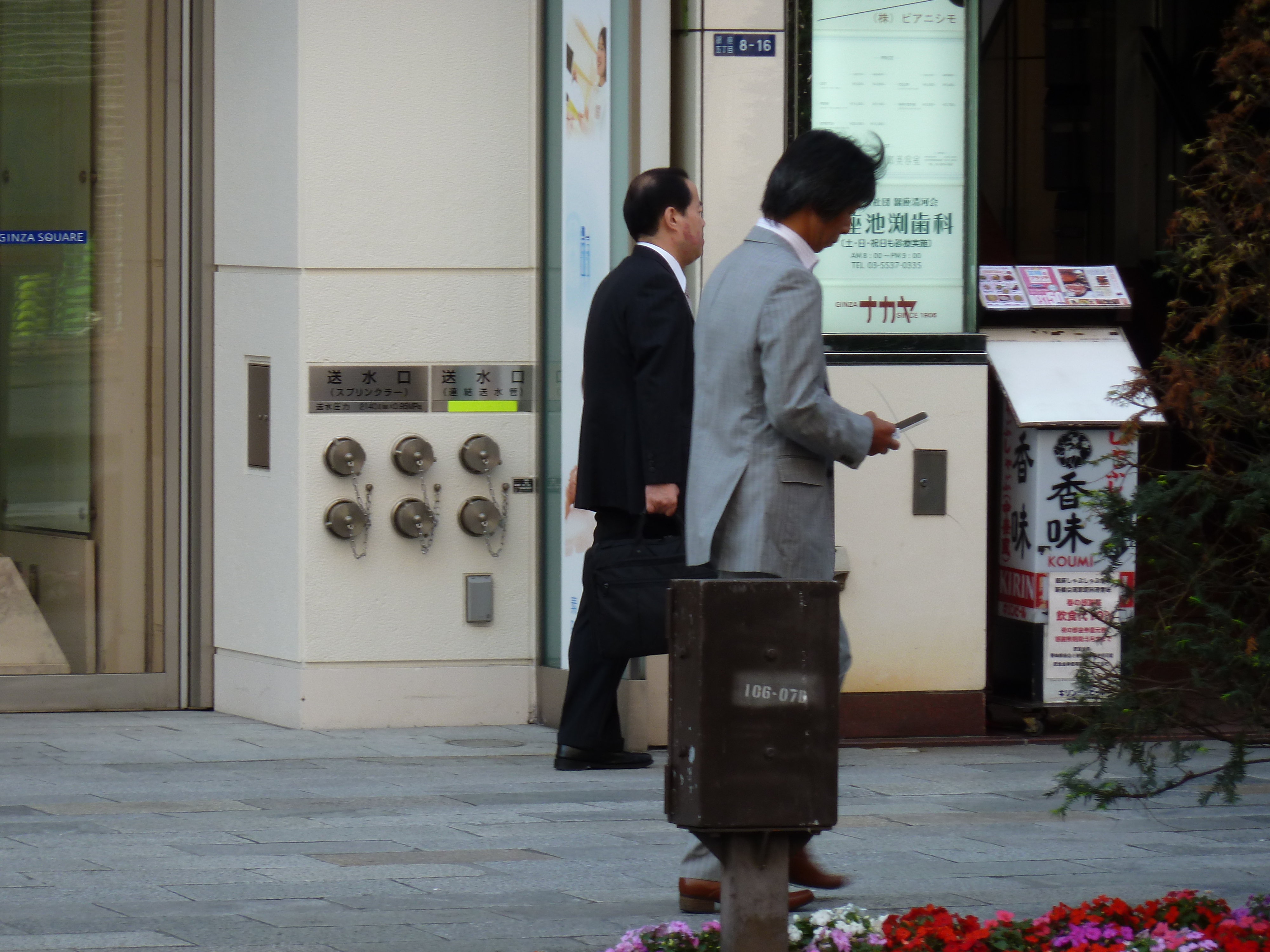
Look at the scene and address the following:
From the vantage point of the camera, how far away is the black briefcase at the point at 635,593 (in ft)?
18.8

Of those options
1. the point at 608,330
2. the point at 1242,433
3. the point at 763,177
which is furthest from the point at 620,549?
the point at 1242,433

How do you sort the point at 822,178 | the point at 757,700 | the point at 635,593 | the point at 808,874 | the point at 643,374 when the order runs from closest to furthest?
the point at 757,700 < the point at 822,178 < the point at 808,874 < the point at 635,593 < the point at 643,374

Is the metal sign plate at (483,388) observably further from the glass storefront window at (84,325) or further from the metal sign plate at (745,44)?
the metal sign plate at (745,44)

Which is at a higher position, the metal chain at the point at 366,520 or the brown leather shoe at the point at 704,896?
the metal chain at the point at 366,520

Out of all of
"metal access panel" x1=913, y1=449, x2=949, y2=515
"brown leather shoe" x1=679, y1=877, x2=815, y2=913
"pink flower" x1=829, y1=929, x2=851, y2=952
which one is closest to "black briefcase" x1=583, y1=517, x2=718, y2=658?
"brown leather shoe" x1=679, y1=877, x2=815, y2=913

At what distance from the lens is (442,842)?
5379mm

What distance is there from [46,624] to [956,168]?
159 inches

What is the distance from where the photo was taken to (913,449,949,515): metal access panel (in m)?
7.12

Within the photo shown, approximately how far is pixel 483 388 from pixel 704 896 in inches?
129

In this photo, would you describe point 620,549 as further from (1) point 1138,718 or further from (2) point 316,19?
(2) point 316,19

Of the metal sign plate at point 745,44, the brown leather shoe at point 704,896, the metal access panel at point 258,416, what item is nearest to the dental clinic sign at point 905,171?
the metal sign plate at point 745,44

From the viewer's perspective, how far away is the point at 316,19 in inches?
281

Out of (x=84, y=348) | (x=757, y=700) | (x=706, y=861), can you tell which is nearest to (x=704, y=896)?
(x=706, y=861)

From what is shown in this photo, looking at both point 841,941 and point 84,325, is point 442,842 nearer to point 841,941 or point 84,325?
point 841,941
